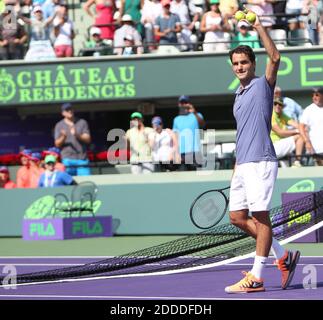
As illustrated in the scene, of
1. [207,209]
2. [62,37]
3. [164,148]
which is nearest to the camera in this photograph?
[207,209]

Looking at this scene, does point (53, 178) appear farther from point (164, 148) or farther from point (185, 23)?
point (185, 23)

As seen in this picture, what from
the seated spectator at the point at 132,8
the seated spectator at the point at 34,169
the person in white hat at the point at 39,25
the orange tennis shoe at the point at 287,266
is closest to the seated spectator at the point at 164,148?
the seated spectator at the point at 34,169

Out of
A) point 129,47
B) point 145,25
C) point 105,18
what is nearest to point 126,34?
point 129,47

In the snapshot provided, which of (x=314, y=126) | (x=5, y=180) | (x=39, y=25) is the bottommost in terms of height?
(x=5, y=180)

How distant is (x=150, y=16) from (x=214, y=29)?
1470 millimetres

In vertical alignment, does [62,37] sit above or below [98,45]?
above

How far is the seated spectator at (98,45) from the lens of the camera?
21.2m

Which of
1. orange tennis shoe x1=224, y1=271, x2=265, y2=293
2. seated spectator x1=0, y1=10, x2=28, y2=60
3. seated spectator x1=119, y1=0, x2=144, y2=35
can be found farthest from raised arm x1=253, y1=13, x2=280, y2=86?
seated spectator x1=0, y1=10, x2=28, y2=60

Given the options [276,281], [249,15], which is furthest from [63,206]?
[249,15]

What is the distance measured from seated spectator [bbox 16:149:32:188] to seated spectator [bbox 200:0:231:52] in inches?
158

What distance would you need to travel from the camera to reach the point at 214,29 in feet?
66.9

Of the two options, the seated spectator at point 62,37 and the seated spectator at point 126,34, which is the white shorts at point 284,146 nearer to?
the seated spectator at point 126,34

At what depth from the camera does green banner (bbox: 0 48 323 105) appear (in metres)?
20.6

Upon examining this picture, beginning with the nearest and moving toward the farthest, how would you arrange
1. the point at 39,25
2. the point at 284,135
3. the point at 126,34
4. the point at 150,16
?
the point at 284,135 → the point at 126,34 → the point at 150,16 → the point at 39,25
